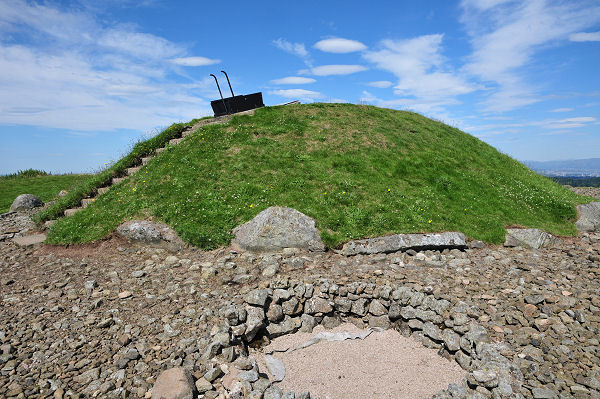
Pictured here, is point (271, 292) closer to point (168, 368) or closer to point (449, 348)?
point (168, 368)

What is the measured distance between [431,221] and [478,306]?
19.0ft

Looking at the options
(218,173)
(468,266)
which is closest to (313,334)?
(468,266)

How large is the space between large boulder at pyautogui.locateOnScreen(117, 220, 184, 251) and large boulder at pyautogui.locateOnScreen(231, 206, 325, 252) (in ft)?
8.70

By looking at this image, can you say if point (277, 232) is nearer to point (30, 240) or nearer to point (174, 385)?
point (174, 385)

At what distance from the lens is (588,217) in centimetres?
1903

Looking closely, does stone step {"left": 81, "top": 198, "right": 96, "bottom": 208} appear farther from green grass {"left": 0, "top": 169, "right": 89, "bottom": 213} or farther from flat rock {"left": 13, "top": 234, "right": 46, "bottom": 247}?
green grass {"left": 0, "top": 169, "right": 89, "bottom": 213}

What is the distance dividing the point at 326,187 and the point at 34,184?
30368 millimetres

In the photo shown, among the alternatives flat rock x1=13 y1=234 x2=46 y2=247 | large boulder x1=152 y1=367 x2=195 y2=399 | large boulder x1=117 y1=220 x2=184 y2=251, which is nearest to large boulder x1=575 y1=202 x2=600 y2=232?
large boulder x1=152 y1=367 x2=195 y2=399

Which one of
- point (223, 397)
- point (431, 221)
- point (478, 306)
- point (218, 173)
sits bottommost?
point (223, 397)

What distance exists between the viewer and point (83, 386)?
7574 millimetres

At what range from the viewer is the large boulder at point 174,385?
7.17 m

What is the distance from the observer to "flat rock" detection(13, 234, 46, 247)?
16094 mm

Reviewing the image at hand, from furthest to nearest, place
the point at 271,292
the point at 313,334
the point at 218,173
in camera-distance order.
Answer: the point at 218,173 → the point at 271,292 → the point at 313,334

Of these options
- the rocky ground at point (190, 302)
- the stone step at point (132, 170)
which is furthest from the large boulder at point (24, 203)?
the rocky ground at point (190, 302)
